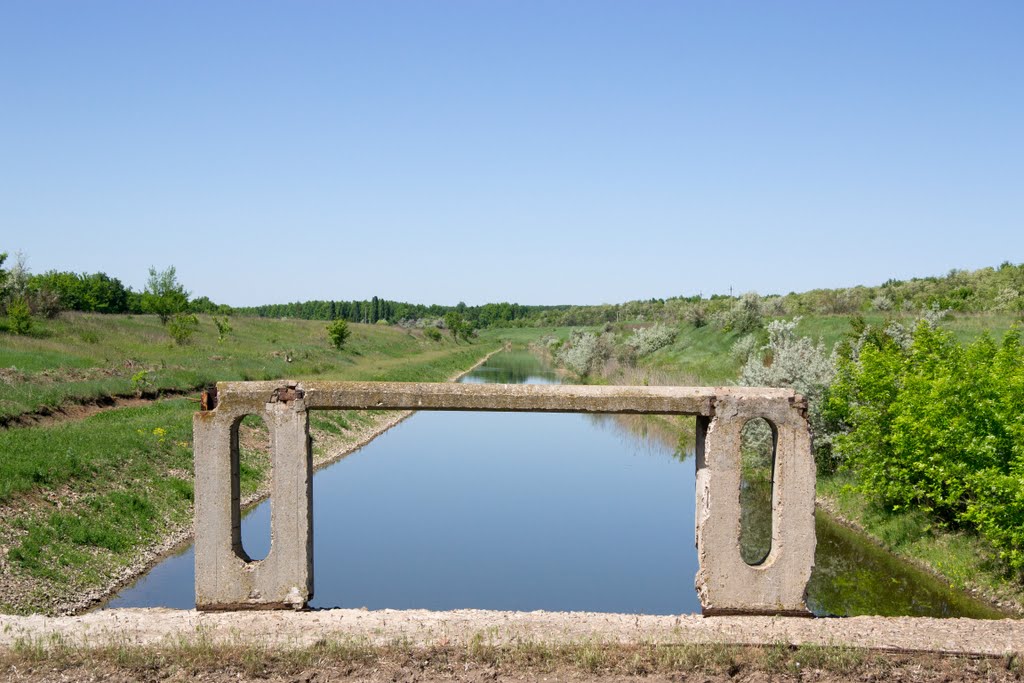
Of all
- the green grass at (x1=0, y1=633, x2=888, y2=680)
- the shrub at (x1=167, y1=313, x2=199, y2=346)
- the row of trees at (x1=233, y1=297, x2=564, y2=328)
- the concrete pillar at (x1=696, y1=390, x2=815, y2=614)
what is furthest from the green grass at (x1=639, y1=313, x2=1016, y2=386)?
the row of trees at (x1=233, y1=297, x2=564, y2=328)

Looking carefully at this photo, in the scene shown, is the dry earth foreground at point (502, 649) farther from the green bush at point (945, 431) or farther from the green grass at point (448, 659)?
the green bush at point (945, 431)

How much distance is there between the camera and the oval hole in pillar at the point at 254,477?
15.5 meters

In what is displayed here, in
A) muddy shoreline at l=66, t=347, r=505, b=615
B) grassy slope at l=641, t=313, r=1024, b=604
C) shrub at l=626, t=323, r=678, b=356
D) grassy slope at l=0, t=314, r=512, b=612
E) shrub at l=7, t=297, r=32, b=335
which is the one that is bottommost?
muddy shoreline at l=66, t=347, r=505, b=615

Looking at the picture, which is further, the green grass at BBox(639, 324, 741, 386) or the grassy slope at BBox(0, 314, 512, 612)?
the green grass at BBox(639, 324, 741, 386)

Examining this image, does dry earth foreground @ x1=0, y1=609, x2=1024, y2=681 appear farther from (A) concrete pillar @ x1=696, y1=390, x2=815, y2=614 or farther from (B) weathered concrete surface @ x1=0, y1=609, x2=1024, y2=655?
(A) concrete pillar @ x1=696, y1=390, x2=815, y2=614

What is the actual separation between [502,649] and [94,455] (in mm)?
12352

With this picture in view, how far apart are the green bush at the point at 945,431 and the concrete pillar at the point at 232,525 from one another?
8.94m

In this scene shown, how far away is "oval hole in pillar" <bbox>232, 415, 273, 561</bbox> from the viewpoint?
1549 centimetres

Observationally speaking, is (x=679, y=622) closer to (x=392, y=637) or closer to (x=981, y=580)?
(x=392, y=637)

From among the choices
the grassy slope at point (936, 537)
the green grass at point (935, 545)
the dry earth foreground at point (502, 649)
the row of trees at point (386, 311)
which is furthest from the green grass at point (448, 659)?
the row of trees at point (386, 311)

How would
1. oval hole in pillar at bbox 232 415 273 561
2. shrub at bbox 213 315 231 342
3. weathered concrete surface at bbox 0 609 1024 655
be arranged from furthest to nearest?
shrub at bbox 213 315 231 342
oval hole in pillar at bbox 232 415 273 561
weathered concrete surface at bbox 0 609 1024 655

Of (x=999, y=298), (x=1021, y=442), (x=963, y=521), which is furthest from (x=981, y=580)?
(x=999, y=298)

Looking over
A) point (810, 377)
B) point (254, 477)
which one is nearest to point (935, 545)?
point (810, 377)

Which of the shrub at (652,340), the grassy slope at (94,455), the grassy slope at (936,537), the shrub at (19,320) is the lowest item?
the grassy slope at (936,537)
